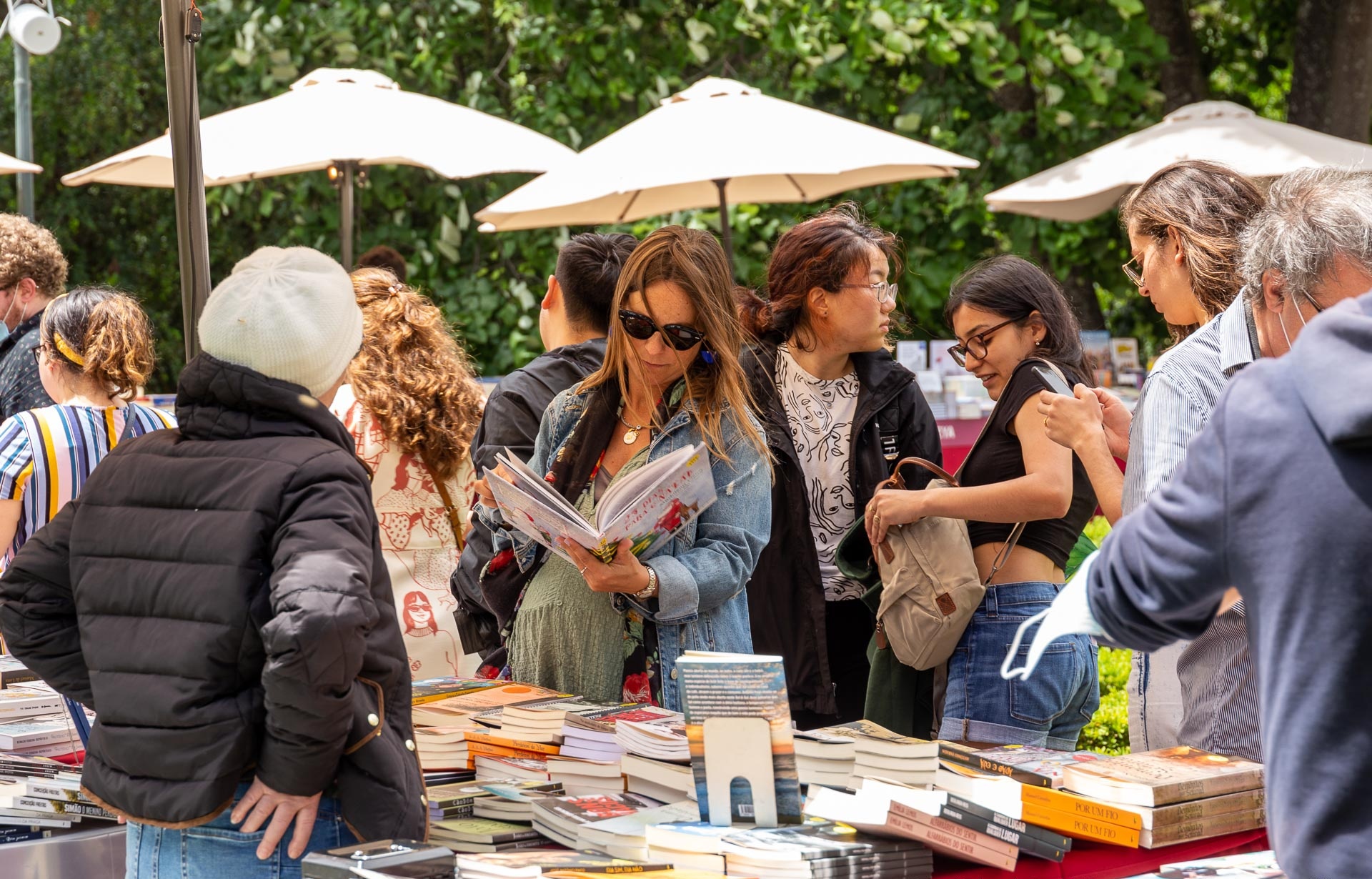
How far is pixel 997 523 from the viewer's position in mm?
2973

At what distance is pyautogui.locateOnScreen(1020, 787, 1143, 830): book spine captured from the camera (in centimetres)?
197

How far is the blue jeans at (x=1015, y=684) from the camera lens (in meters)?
2.81

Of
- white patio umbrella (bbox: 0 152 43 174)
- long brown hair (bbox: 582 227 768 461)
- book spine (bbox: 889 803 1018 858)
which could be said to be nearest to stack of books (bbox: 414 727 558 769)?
long brown hair (bbox: 582 227 768 461)

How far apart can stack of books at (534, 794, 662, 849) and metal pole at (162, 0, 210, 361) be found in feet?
3.96

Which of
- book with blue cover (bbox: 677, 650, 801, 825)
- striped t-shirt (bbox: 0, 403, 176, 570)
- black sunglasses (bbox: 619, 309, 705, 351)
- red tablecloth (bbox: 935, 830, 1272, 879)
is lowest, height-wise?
red tablecloth (bbox: 935, 830, 1272, 879)

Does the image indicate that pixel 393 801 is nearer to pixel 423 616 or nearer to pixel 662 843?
pixel 662 843

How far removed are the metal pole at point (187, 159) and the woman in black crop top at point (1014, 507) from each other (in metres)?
1.49

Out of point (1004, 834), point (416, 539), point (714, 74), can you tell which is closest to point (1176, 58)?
point (714, 74)

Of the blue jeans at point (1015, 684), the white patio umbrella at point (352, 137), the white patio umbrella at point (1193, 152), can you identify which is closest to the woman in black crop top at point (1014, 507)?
the blue jeans at point (1015, 684)

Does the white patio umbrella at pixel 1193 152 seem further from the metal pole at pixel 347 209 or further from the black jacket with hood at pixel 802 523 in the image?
the black jacket with hood at pixel 802 523

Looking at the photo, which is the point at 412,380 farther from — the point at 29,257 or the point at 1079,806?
the point at 1079,806

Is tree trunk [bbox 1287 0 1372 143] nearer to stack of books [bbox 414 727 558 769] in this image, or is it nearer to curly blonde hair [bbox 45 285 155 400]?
curly blonde hair [bbox 45 285 155 400]

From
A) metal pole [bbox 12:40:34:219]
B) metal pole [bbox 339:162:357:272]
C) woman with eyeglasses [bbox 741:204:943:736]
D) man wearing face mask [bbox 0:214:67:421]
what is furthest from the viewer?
metal pole [bbox 12:40:34:219]

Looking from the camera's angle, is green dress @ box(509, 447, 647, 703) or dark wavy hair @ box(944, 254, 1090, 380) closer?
green dress @ box(509, 447, 647, 703)
